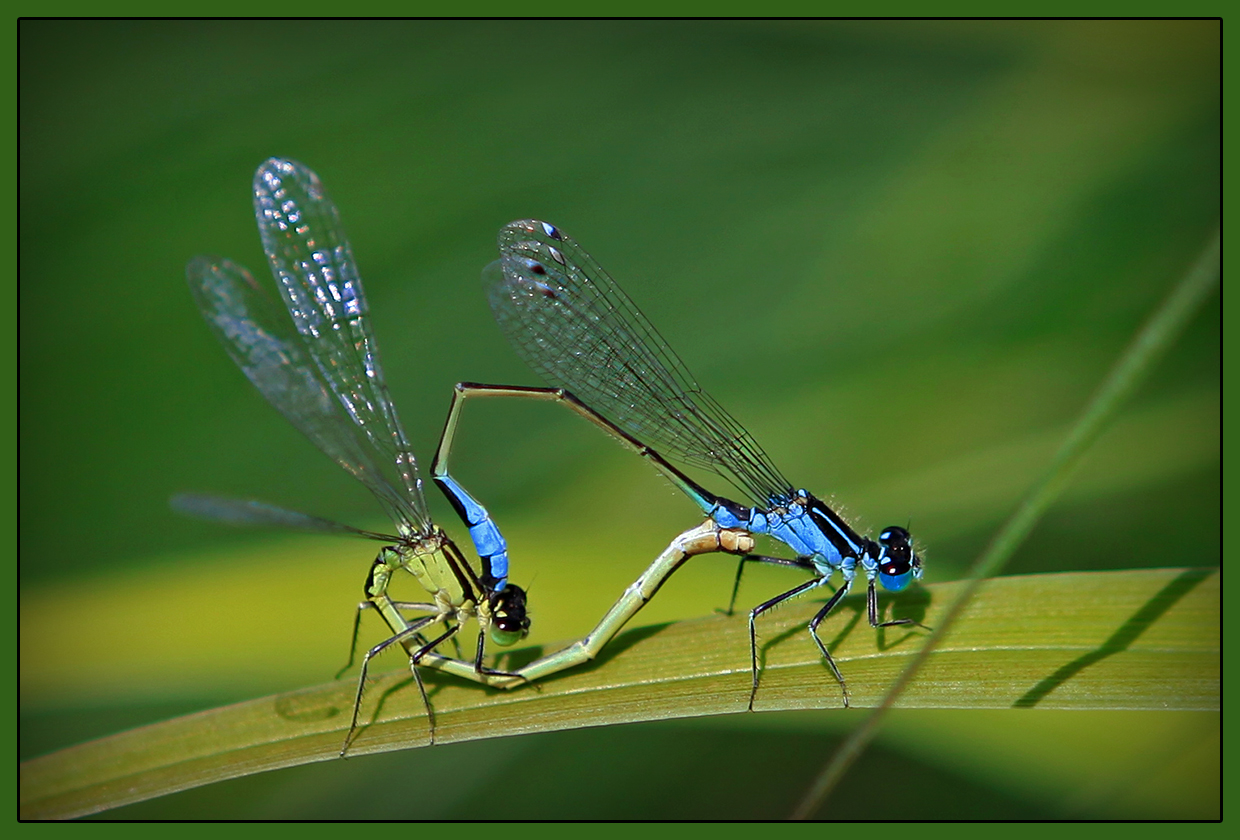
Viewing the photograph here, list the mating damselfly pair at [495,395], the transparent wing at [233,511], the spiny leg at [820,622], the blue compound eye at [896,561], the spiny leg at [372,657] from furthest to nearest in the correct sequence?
1. the mating damselfly pair at [495,395]
2. the blue compound eye at [896,561]
3. the spiny leg at [372,657]
4. the spiny leg at [820,622]
5. the transparent wing at [233,511]

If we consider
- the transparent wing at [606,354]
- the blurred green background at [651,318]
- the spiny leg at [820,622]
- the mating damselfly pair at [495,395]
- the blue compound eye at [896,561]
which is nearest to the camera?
the spiny leg at [820,622]

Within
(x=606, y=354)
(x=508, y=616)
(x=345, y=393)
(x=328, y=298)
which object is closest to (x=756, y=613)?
(x=508, y=616)

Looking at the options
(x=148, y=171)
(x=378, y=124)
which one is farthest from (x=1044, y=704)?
(x=148, y=171)

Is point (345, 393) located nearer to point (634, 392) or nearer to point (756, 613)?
point (634, 392)

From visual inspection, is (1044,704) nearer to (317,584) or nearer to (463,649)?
(463,649)

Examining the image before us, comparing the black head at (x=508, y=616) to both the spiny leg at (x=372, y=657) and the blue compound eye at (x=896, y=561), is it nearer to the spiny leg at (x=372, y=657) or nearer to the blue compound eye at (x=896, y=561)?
the spiny leg at (x=372, y=657)

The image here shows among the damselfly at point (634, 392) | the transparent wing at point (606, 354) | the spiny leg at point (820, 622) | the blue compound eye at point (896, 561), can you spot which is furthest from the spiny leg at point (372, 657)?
the blue compound eye at point (896, 561)

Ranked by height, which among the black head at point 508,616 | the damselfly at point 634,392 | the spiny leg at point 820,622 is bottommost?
the spiny leg at point 820,622
